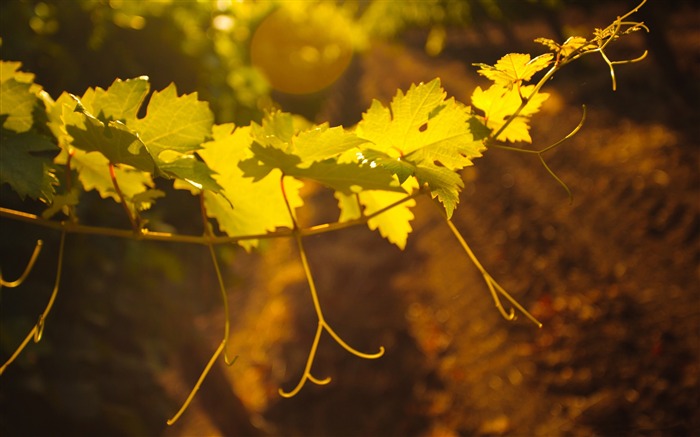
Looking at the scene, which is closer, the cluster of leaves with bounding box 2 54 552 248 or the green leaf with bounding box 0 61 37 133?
the cluster of leaves with bounding box 2 54 552 248

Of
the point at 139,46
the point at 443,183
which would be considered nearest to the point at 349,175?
the point at 443,183

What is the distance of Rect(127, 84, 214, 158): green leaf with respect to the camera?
91 centimetres

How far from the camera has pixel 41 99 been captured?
3.21 ft

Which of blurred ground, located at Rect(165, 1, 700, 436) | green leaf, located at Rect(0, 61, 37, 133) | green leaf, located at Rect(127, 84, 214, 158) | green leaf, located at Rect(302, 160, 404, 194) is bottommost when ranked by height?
blurred ground, located at Rect(165, 1, 700, 436)

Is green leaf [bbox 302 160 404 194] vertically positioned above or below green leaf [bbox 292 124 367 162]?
below

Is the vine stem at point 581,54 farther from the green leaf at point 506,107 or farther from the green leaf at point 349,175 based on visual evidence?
the green leaf at point 349,175

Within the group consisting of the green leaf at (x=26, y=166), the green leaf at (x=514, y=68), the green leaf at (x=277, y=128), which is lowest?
the green leaf at (x=514, y=68)

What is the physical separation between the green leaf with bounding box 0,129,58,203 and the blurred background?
2.98ft

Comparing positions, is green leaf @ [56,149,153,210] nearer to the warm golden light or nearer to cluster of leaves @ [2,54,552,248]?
cluster of leaves @ [2,54,552,248]

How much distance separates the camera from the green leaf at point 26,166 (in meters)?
0.91

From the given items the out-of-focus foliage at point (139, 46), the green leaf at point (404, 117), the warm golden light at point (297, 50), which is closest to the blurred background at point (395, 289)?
the out-of-focus foliage at point (139, 46)

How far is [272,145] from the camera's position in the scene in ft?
2.70

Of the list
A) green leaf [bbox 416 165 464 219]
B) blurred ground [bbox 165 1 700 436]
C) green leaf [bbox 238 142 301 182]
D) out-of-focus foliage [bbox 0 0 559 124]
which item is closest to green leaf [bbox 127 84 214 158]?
green leaf [bbox 238 142 301 182]

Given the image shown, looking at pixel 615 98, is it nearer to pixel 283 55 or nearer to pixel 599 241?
pixel 599 241
